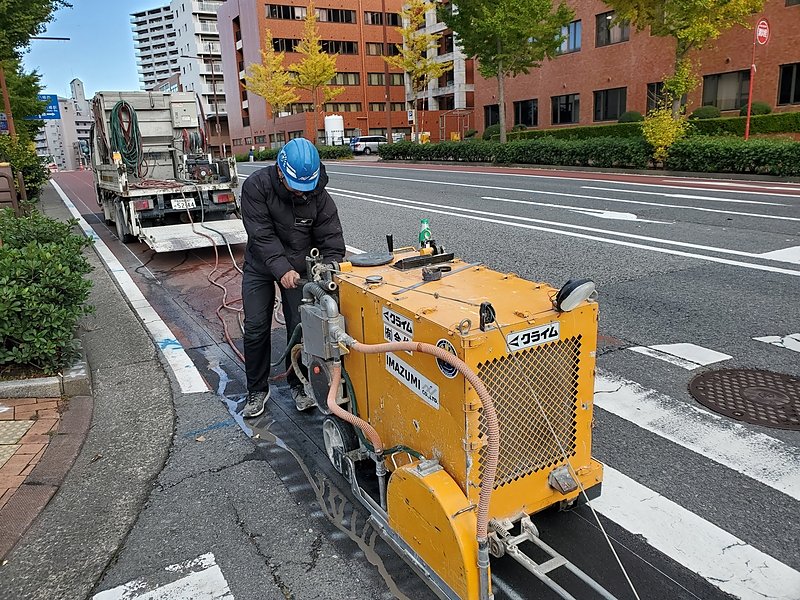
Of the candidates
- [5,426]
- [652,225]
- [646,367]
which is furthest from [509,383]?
[652,225]

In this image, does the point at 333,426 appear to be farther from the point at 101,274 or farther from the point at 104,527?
the point at 101,274

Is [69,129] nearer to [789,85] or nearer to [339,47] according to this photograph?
[339,47]

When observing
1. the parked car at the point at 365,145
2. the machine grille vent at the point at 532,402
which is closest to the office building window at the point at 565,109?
the parked car at the point at 365,145

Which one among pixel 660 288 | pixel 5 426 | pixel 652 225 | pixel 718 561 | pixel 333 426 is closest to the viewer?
pixel 718 561

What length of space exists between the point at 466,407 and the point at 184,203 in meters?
9.95

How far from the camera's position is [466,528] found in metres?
2.45

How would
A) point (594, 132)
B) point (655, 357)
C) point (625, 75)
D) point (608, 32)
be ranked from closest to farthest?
point (655, 357) < point (594, 132) < point (625, 75) < point (608, 32)

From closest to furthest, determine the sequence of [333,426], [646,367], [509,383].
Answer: [509,383]
[333,426]
[646,367]

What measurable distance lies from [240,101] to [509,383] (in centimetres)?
7958

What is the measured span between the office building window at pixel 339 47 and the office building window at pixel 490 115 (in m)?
26.6

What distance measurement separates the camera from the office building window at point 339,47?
65481 mm

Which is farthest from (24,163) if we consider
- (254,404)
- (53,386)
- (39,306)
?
(254,404)

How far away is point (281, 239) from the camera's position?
14.7ft

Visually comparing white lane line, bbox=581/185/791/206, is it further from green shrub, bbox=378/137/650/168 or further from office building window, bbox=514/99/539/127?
office building window, bbox=514/99/539/127
